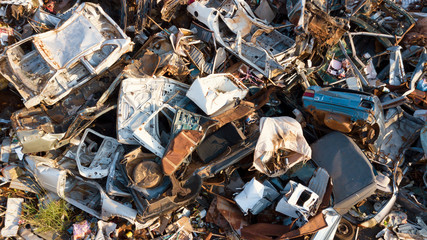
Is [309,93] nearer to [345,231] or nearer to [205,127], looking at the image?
[205,127]

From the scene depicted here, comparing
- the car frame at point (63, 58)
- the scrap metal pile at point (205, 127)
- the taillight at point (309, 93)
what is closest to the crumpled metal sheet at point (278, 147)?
the scrap metal pile at point (205, 127)

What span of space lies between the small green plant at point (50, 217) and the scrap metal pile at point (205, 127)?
71mm

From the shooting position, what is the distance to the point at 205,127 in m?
5.16

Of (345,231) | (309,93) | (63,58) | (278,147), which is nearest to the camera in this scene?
(278,147)

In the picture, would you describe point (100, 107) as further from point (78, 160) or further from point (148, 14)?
point (148, 14)

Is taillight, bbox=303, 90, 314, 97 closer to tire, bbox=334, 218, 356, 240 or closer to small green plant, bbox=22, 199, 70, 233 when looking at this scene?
tire, bbox=334, 218, 356, 240

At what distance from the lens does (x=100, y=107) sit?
5.38 meters

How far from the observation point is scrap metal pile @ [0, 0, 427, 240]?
5047mm

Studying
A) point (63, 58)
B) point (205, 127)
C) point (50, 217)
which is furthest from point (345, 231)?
point (63, 58)

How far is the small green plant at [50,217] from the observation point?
523 cm

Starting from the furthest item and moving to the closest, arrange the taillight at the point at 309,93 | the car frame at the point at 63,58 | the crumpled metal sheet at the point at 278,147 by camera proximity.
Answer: the taillight at the point at 309,93 < the car frame at the point at 63,58 < the crumpled metal sheet at the point at 278,147

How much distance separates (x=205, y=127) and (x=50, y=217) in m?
2.94

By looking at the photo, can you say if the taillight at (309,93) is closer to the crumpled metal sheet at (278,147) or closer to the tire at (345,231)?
the crumpled metal sheet at (278,147)

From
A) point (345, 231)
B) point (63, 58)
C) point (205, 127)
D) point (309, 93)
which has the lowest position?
point (345, 231)
